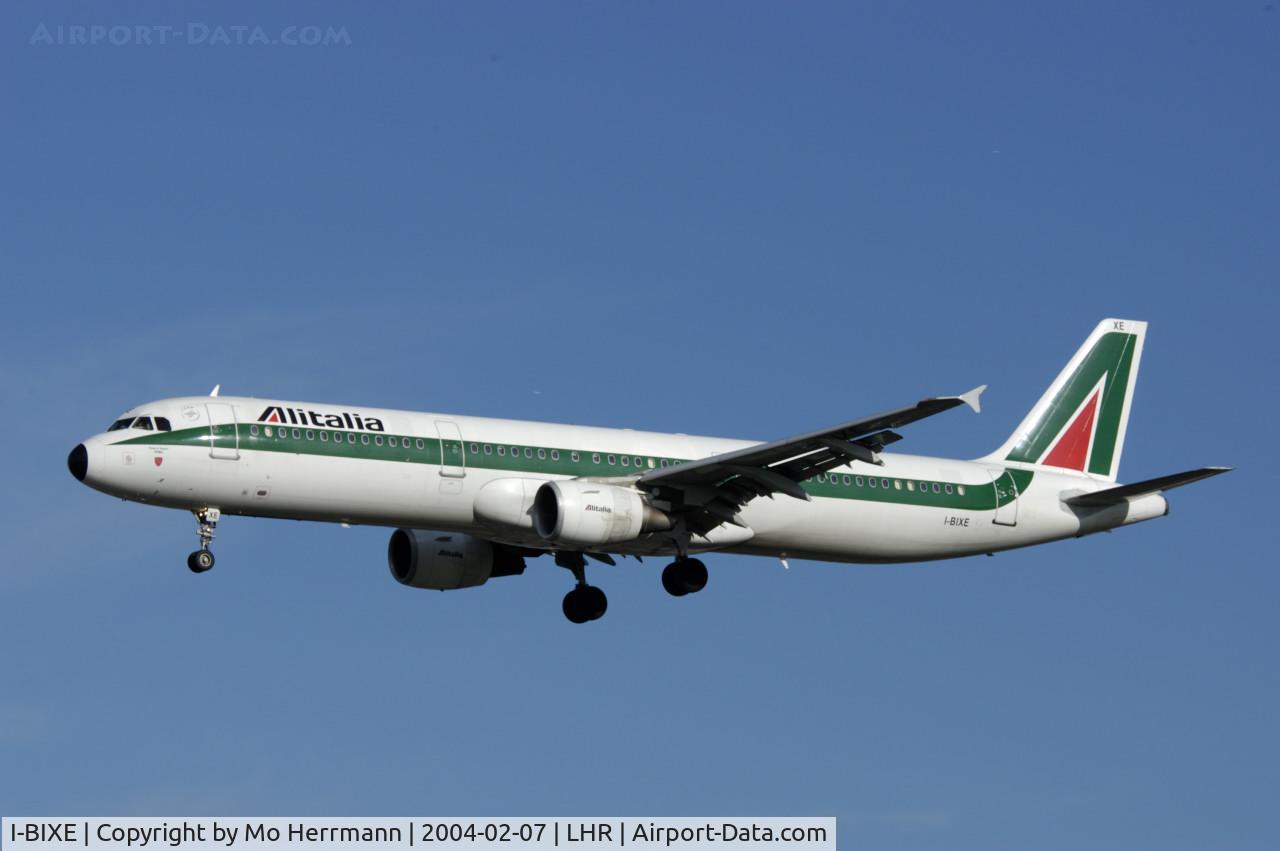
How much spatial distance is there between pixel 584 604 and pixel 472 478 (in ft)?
23.8

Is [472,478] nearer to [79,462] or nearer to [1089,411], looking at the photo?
[79,462]

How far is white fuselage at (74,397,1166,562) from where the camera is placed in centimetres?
4547

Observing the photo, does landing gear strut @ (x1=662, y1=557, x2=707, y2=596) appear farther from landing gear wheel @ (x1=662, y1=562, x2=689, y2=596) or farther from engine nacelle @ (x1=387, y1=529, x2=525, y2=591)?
engine nacelle @ (x1=387, y1=529, x2=525, y2=591)

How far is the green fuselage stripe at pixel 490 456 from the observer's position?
45.7m

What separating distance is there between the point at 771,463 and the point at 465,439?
6971mm

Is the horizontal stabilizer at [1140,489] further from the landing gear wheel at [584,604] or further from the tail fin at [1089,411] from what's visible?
the landing gear wheel at [584,604]

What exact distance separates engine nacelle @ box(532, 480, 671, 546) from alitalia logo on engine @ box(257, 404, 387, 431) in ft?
13.5

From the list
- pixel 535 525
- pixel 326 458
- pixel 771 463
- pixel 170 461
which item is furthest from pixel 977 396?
pixel 170 461

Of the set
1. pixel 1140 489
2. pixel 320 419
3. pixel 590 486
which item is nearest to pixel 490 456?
pixel 590 486

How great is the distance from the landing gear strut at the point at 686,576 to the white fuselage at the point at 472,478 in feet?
1.48

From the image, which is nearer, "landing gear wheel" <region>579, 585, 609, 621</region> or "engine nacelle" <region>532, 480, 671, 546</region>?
"engine nacelle" <region>532, 480, 671, 546</region>

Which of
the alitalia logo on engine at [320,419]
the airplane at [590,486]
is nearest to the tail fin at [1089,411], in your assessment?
the airplane at [590,486]

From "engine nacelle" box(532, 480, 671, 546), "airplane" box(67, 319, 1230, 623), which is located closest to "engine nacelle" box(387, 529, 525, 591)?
"airplane" box(67, 319, 1230, 623)

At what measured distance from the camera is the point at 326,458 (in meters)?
46.2
